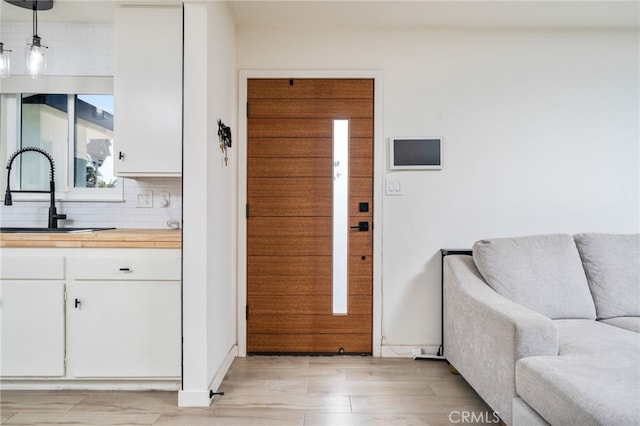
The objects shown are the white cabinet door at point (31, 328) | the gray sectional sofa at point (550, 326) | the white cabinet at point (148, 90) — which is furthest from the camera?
the white cabinet at point (148, 90)

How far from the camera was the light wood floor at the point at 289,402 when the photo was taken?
1999 millimetres

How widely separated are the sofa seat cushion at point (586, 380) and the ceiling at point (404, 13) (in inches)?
86.8

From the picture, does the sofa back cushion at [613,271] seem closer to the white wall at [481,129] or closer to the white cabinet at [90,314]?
the white wall at [481,129]

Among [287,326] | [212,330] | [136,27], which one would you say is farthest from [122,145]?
[287,326]

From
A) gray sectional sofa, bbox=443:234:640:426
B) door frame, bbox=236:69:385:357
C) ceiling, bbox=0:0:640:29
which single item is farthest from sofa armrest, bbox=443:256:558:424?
ceiling, bbox=0:0:640:29

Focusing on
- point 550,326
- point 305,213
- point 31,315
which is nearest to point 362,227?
point 305,213

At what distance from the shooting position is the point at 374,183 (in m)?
2.89

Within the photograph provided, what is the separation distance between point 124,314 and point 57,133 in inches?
62.8

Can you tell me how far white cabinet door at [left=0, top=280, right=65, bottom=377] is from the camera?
2.22 metres

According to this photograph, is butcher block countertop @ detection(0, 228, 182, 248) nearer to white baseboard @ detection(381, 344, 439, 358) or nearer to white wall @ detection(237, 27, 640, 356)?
white wall @ detection(237, 27, 640, 356)

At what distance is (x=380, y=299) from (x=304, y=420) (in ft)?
3.78

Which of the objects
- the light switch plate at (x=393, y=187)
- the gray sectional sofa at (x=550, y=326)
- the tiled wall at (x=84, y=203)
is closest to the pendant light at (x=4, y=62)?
the tiled wall at (x=84, y=203)

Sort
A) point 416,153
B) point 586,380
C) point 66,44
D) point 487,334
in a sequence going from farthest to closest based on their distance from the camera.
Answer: point 416,153
point 66,44
point 487,334
point 586,380

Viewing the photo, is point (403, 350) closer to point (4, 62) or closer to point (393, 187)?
point (393, 187)
